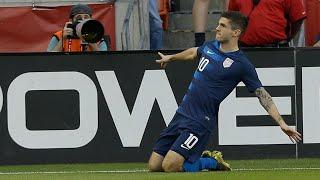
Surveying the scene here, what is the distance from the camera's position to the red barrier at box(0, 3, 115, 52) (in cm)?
1633

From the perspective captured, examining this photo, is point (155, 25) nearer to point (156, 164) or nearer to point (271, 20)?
point (271, 20)

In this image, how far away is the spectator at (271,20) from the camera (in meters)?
15.0

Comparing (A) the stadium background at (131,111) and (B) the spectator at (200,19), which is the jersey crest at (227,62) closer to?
(A) the stadium background at (131,111)

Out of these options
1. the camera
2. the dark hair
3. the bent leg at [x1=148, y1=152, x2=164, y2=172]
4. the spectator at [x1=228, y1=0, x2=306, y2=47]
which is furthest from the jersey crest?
the spectator at [x1=228, y1=0, x2=306, y2=47]

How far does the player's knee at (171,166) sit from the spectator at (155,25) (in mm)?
3930

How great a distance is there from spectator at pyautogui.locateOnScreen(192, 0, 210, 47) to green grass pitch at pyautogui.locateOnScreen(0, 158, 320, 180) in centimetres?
218

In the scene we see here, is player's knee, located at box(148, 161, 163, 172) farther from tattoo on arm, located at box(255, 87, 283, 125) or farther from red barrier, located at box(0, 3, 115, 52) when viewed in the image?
red barrier, located at box(0, 3, 115, 52)

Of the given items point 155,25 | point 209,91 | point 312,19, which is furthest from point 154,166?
point 312,19

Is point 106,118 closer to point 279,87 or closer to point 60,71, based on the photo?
point 60,71

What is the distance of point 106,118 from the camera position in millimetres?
14180

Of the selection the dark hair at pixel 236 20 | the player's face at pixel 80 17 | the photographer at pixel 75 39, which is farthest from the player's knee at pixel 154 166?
the player's face at pixel 80 17

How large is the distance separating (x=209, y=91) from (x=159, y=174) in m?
1.16

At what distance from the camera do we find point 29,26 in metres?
16.4

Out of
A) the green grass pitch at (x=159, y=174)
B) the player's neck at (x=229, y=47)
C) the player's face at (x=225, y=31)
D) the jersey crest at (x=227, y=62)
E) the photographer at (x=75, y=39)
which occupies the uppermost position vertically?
the player's face at (x=225, y=31)
